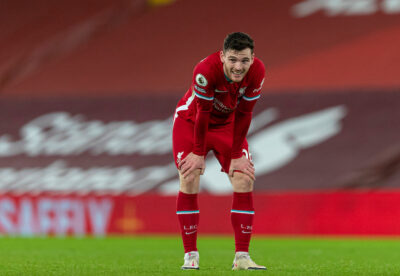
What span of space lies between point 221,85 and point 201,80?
6.1 inches

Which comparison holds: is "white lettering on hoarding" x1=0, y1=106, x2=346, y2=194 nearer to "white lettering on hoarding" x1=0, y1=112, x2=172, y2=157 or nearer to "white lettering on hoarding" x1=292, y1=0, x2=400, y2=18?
"white lettering on hoarding" x1=0, y1=112, x2=172, y2=157

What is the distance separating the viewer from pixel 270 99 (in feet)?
55.9

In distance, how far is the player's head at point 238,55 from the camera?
4.98 meters

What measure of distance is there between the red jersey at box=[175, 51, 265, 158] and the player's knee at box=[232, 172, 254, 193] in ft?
0.47

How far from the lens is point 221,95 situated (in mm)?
5352

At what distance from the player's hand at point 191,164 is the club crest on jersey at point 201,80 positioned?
0.53 m

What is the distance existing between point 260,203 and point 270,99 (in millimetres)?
4994

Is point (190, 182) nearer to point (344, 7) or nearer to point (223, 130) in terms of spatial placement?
point (223, 130)

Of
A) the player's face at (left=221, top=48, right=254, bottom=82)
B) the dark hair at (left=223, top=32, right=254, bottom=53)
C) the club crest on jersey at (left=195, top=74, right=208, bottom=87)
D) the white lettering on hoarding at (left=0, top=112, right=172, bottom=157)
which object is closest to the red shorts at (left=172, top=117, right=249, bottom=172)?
the club crest on jersey at (left=195, top=74, right=208, bottom=87)

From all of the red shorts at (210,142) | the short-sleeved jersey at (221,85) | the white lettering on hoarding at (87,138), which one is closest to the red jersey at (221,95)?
the short-sleeved jersey at (221,85)

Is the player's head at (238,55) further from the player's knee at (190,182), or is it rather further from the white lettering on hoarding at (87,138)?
the white lettering on hoarding at (87,138)

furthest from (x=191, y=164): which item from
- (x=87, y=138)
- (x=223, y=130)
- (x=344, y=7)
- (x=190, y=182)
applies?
(x=344, y=7)

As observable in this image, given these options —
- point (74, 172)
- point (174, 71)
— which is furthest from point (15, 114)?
point (174, 71)

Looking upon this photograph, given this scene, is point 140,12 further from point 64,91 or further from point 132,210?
point 132,210
